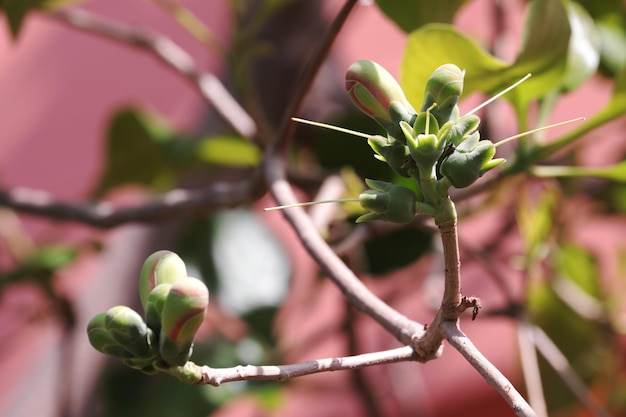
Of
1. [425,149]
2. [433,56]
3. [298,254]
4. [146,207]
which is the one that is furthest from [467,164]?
[298,254]

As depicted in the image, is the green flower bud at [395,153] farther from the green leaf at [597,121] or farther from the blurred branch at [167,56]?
the blurred branch at [167,56]

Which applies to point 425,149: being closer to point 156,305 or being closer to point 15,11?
point 156,305

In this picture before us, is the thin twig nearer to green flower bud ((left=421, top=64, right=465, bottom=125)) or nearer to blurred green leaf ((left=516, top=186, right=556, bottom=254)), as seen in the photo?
green flower bud ((left=421, top=64, right=465, bottom=125))

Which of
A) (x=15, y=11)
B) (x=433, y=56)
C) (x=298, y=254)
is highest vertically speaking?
(x=15, y=11)

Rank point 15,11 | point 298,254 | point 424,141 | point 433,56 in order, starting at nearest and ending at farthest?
point 424,141, point 433,56, point 15,11, point 298,254

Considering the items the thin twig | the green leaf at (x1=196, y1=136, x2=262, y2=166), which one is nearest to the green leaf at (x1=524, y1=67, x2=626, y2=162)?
the thin twig

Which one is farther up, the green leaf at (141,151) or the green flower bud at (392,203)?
the green leaf at (141,151)

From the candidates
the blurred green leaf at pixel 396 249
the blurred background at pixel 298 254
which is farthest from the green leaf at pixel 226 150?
the blurred green leaf at pixel 396 249
